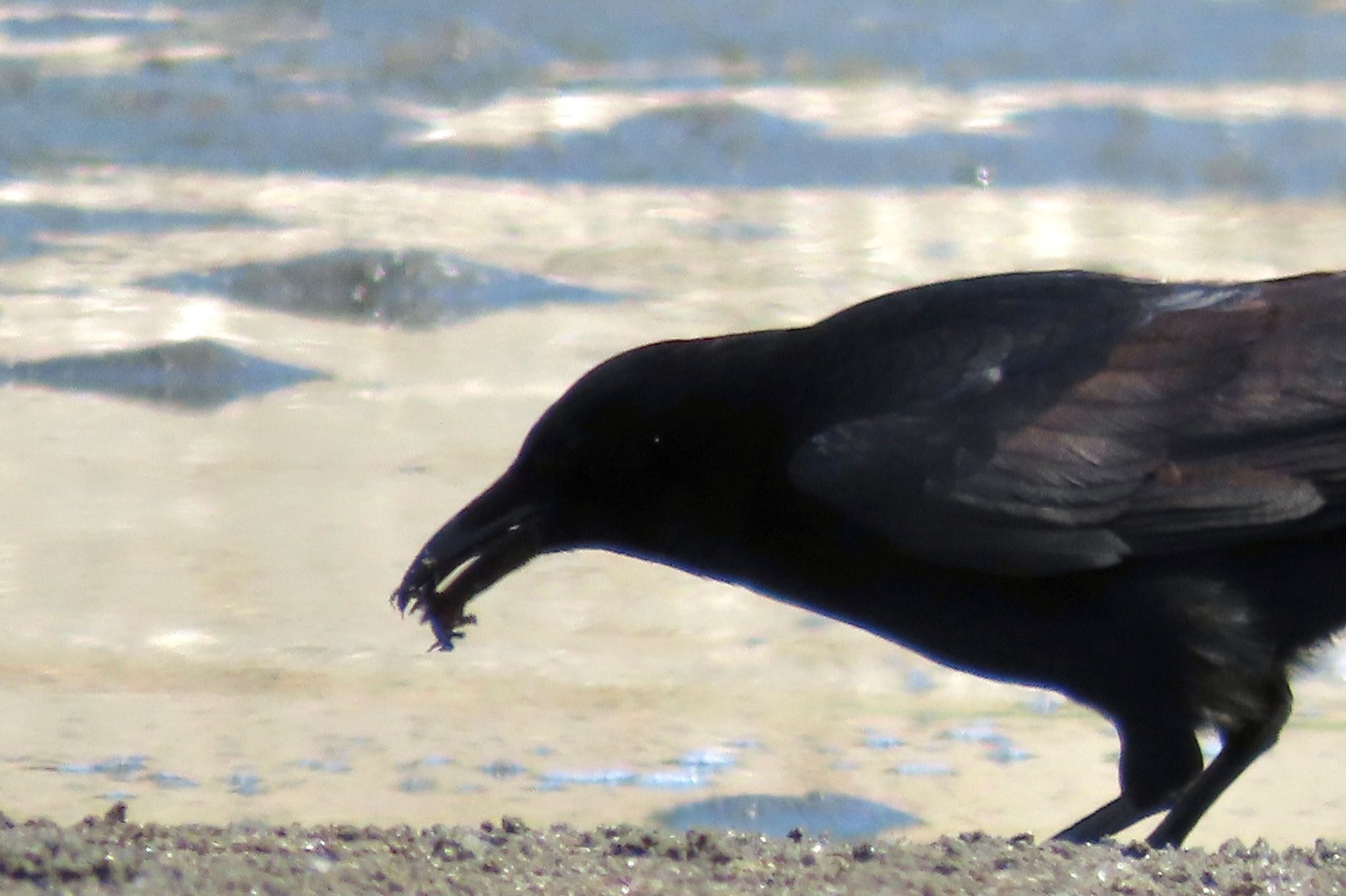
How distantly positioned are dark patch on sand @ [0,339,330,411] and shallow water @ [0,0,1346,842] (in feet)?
0.29

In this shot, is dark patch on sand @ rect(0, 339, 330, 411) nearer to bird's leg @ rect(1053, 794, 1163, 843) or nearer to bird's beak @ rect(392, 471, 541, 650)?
bird's beak @ rect(392, 471, 541, 650)

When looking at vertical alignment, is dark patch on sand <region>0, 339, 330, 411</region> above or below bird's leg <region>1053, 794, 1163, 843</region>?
above

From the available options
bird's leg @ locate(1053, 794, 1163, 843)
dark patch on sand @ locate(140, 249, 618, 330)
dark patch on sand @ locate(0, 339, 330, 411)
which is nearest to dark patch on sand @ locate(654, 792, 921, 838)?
bird's leg @ locate(1053, 794, 1163, 843)

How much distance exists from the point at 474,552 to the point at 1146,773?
49.6 inches

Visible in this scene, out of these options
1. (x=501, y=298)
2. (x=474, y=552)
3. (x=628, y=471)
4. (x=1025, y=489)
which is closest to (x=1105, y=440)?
(x=1025, y=489)

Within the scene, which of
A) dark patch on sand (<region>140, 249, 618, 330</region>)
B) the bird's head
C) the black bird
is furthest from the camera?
dark patch on sand (<region>140, 249, 618, 330</region>)

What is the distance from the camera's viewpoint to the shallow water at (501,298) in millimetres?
4910

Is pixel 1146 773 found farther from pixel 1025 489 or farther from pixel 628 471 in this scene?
pixel 628 471

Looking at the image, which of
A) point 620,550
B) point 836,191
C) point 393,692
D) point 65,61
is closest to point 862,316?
point 620,550

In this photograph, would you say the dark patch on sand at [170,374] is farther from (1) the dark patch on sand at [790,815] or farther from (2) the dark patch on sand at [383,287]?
(1) the dark patch on sand at [790,815]

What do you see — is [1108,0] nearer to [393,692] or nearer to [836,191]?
[836,191]

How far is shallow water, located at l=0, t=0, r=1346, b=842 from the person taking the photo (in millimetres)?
A: 4910

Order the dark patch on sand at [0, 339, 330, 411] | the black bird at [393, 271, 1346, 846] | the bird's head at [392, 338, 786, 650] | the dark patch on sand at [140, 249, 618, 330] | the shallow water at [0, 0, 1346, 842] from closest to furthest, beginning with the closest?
the black bird at [393, 271, 1346, 846], the bird's head at [392, 338, 786, 650], the shallow water at [0, 0, 1346, 842], the dark patch on sand at [0, 339, 330, 411], the dark patch on sand at [140, 249, 618, 330]

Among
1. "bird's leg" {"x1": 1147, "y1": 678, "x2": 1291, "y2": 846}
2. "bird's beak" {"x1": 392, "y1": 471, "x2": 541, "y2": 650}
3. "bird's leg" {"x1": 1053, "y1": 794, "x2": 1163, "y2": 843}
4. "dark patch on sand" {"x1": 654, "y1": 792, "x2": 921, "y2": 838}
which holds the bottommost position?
"dark patch on sand" {"x1": 654, "y1": 792, "x2": 921, "y2": 838}
